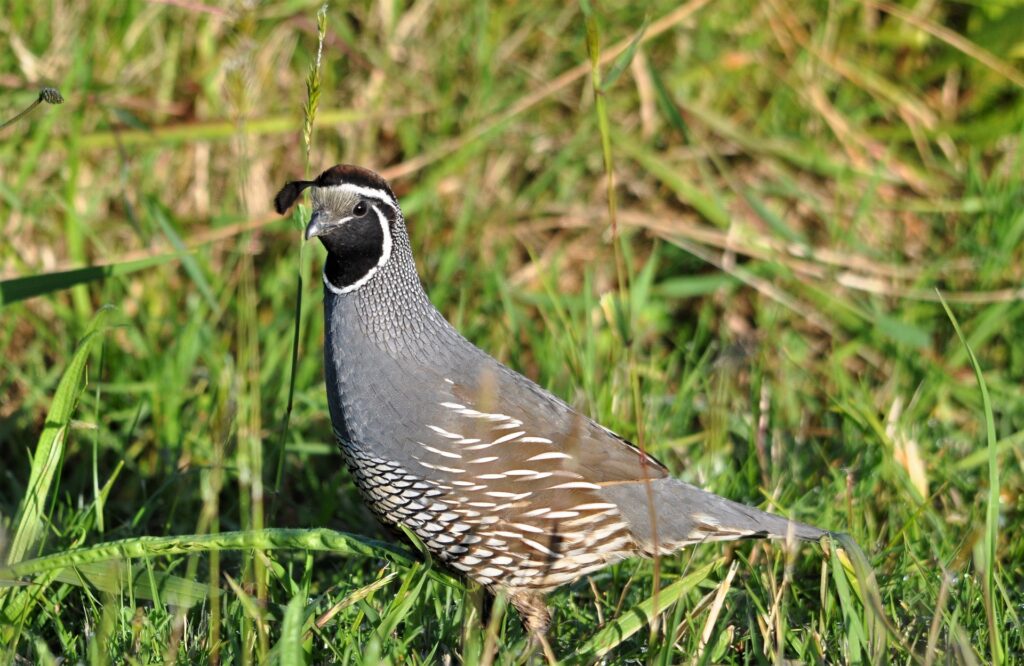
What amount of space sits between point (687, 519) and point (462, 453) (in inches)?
26.2

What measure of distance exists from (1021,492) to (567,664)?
1.88 metres

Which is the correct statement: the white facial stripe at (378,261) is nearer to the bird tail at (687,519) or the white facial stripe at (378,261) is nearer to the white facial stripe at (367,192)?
the white facial stripe at (367,192)

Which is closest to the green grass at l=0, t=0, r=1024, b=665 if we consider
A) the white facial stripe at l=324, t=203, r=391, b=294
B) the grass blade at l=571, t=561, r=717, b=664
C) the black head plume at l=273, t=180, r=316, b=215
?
the grass blade at l=571, t=561, r=717, b=664

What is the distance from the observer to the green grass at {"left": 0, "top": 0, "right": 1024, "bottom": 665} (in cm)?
304

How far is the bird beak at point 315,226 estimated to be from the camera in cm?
306

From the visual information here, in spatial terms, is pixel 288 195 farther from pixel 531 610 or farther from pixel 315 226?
pixel 531 610

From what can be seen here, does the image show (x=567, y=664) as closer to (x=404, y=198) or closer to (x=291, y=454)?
(x=291, y=454)

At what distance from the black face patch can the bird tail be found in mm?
929

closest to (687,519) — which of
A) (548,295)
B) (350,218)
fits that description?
(350,218)

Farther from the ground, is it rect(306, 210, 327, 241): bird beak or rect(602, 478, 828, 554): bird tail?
rect(306, 210, 327, 241): bird beak

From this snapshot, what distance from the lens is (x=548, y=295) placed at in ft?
15.4

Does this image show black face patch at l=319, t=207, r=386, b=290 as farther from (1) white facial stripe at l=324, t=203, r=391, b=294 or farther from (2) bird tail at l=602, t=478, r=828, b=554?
(2) bird tail at l=602, t=478, r=828, b=554

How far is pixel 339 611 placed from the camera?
2924 mm

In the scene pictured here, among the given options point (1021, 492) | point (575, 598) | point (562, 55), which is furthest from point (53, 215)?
point (1021, 492)
